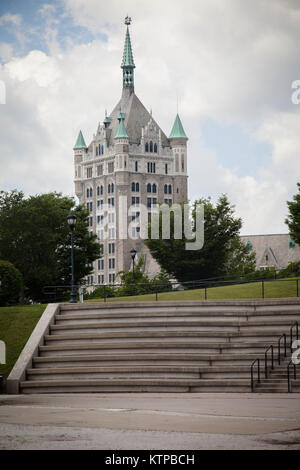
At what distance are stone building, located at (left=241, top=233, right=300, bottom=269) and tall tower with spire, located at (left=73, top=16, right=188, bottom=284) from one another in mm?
35696

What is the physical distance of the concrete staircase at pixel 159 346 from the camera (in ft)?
81.2

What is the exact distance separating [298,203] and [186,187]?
132960 millimetres

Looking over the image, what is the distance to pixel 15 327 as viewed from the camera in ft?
103

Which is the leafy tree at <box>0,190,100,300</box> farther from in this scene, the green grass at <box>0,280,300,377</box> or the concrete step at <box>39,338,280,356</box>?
the concrete step at <box>39,338,280,356</box>

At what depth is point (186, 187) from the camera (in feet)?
646

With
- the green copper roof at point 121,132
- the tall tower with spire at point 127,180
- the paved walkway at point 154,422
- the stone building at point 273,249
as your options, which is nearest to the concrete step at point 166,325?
the paved walkway at point 154,422

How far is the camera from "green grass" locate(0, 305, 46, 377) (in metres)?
28.9

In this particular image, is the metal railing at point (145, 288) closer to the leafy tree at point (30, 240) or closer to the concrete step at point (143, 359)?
the leafy tree at point (30, 240)

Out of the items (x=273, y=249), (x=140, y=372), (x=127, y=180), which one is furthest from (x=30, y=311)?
(x=127, y=180)

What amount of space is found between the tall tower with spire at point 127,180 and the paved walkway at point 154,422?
16340 cm

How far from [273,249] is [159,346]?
426 ft

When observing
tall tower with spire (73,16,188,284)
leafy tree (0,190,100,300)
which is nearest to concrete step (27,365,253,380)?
leafy tree (0,190,100,300)

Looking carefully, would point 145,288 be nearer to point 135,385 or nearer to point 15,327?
point 15,327

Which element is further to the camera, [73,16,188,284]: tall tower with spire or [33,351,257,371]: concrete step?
[73,16,188,284]: tall tower with spire
